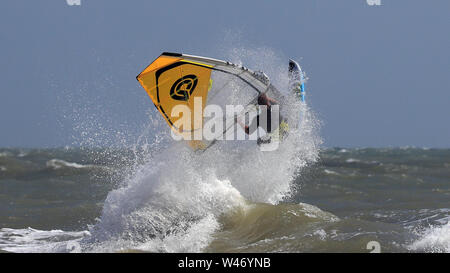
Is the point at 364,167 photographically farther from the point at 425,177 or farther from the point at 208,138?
the point at 208,138

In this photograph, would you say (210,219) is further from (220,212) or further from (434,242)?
(434,242)

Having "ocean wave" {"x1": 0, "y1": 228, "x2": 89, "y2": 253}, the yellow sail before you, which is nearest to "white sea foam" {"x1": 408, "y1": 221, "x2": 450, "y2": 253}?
the yellow sail

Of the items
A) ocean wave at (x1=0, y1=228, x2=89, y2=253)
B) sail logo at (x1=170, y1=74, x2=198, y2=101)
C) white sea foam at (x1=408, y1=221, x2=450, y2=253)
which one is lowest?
ocean wave at (x1=0, y1=228, x2=89, y2=253)

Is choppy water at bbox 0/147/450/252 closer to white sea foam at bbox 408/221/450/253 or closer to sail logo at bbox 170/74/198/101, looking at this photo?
white sea foam at bbox 408/221/450/253

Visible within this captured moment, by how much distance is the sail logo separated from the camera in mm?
8805

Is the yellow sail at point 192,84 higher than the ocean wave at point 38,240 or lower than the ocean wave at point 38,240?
higher

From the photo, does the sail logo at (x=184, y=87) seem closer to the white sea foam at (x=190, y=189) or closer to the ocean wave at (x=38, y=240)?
the white sea foam at (x=190, y=189)

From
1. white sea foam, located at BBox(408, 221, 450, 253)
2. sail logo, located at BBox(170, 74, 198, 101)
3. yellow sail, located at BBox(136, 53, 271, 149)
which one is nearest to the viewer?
white sea foam, located at BBox(408, 221, 450, 253)

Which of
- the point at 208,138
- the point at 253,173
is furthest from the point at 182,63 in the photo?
the point at 253,173

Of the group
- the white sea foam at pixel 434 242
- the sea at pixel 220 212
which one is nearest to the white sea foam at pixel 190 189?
the sea at pixel 220 212

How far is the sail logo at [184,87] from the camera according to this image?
8.80 metres

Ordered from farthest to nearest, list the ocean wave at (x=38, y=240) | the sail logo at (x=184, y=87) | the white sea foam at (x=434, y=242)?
the sail logo at (x=184, y=87) < the ocean wave at (x=38, y=240) < the white sea foam at (x=434, y=242)
